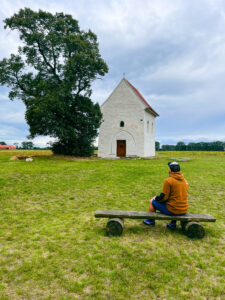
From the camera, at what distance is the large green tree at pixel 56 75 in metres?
21.2

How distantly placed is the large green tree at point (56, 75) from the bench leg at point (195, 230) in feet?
60.0

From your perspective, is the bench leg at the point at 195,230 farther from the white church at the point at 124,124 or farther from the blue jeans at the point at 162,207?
the white church at the point at 124,124

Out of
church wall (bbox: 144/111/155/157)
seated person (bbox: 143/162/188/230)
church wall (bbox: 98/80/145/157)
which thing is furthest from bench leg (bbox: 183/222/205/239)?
church wall (bbox: 144/111/155/157)

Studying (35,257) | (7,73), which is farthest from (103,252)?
(7,73)

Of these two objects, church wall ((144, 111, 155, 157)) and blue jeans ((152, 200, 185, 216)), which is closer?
blue jeans ((152, 200, 185, 216))

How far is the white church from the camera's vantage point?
93.7 ft

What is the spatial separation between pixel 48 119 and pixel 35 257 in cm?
1839

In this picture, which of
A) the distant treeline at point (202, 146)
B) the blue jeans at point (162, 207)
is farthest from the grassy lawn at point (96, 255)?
the distant treeline at point (202, 146)

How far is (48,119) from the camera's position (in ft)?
68.3

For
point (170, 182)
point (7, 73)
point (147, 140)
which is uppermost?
point (7, 73)

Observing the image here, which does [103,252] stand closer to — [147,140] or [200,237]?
[200,237]

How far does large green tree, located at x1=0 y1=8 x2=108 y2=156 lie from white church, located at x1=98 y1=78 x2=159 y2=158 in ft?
15.8

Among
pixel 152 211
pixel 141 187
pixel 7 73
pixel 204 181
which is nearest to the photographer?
pixel 152 211

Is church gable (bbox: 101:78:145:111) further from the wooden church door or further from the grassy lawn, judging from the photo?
the grassy lawn
